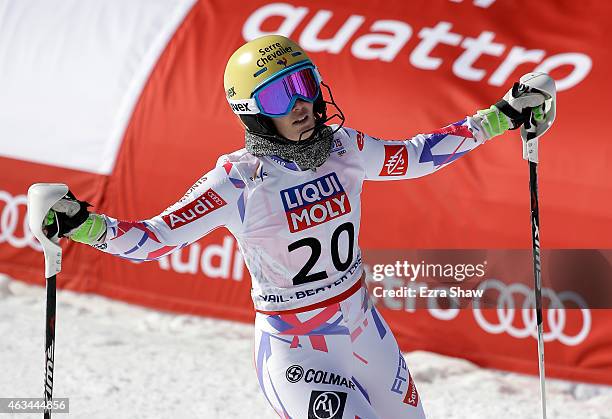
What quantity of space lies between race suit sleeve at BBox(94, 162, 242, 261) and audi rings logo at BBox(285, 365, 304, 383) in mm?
529

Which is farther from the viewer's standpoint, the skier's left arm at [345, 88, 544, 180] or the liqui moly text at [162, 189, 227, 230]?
the skier's left arm at [345, 88, 544, 180]

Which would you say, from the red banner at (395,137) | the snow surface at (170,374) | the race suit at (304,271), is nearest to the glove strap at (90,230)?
the race suit at (304,271)

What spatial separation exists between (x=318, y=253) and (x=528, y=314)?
2.27m

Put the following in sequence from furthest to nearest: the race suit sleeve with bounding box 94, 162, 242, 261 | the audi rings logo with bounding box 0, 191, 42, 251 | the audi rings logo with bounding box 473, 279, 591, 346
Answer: the audi rings logo with bounding box 0, 191, 42, 251 < the audi rings logo with bounding box 473, 279, 591, 346 < the race suit sleeve with bounding box 94, 162, 242, 261

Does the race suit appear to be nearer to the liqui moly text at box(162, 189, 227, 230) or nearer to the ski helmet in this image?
the liqui moly text at box(162, 189, 227, 230)

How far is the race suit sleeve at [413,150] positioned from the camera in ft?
11.4

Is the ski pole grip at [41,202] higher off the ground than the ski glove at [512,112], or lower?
lower

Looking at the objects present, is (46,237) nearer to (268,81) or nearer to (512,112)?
(268,81)

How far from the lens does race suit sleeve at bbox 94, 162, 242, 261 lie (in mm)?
3016

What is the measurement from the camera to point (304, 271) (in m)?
3.25

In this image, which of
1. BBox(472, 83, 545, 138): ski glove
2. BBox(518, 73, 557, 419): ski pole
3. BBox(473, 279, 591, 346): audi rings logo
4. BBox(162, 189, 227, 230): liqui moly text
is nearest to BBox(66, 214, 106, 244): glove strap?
BBox(162, 189, 227, 230): liqui moly text

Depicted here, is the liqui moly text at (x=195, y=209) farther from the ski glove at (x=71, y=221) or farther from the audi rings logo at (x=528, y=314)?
the audi rings logo at (x=528, y=314)

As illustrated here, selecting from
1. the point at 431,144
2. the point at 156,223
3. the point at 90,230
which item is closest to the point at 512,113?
the point at 431,144

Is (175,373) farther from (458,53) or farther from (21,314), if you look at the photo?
(458,53)
